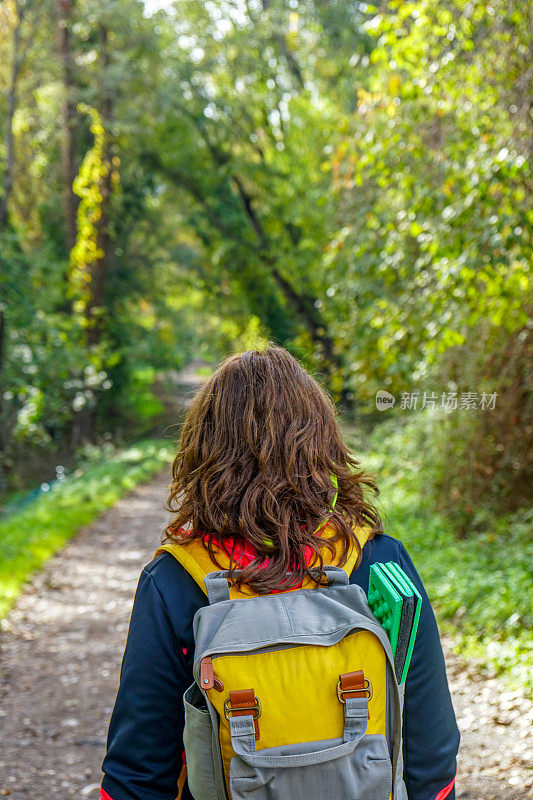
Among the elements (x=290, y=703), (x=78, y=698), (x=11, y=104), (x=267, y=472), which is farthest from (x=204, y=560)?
(x=11, y=104)

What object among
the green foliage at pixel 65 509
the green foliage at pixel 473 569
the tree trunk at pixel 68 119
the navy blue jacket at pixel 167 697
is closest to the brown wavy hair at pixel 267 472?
the navy blue jacket at pixel 167 697

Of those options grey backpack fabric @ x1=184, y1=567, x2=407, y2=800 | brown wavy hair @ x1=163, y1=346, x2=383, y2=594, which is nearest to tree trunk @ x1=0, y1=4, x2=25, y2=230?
brown wavy hair @ x1=163, y1=346, x2=383, y2=594

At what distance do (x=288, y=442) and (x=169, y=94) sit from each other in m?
17.8

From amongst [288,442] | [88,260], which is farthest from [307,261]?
[288,442]

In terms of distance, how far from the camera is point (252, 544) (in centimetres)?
165

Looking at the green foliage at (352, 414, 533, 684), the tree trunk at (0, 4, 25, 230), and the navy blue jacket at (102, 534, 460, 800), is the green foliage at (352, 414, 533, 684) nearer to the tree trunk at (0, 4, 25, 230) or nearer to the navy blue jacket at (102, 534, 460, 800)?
the navy blue jacket at (102, 534, 460, 800)

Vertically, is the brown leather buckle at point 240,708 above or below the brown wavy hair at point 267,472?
below

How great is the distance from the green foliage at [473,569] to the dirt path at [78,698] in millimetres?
240

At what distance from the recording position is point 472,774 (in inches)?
154

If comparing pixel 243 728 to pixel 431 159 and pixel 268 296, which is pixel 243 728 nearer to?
pixel 431 159

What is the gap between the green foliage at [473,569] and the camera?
204 inches

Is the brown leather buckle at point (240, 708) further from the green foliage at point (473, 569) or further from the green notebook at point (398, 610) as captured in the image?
the green foliage at point (473, 569)

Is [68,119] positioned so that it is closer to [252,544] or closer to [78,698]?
[78,698]

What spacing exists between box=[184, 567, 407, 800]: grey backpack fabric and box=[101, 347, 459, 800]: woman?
3.0 inches
